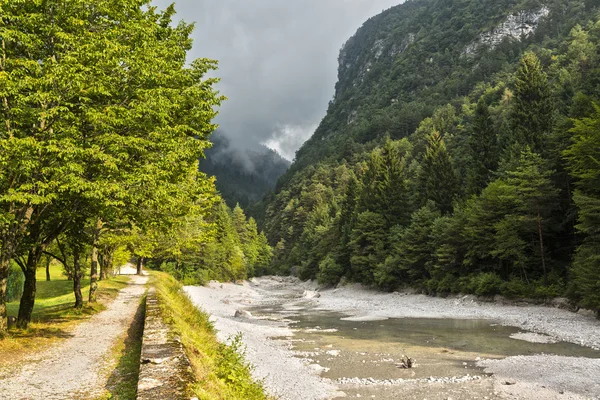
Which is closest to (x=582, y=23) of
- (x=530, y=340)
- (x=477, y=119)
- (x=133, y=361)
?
(x=477, y=119)

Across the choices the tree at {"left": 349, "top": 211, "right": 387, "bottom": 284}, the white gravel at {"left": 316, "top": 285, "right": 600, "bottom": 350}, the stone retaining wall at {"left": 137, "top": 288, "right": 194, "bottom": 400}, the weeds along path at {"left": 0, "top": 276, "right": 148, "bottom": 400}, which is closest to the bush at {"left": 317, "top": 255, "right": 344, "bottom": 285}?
the tree at {"left": 349, "top": 211, "right": 387, "bottom": 284}

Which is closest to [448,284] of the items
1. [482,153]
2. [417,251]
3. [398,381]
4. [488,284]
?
[488,284]

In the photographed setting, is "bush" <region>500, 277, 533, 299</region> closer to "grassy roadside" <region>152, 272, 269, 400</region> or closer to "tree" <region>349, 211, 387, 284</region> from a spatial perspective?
"tree" <region>349, 211, 387, 284</region>

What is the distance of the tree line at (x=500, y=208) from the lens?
32562 millimetres

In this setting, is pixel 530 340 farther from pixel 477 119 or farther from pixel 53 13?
pixel 477 119

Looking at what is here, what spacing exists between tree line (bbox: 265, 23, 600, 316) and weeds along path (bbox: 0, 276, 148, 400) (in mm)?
30087

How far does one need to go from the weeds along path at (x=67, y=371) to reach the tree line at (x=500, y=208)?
3009cm

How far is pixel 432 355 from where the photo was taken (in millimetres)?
19422

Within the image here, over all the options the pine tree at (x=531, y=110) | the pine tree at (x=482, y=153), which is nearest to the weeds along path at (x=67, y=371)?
the pine tree at (x=531, y=110)

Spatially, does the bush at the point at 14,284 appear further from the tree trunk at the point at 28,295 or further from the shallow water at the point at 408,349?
the shallow water at the point at 408,349

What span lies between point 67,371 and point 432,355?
1674 centimetres

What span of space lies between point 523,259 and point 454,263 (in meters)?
10.3

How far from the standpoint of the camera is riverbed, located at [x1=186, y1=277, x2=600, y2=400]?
46.3 ft

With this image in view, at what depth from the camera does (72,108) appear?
12594mm
